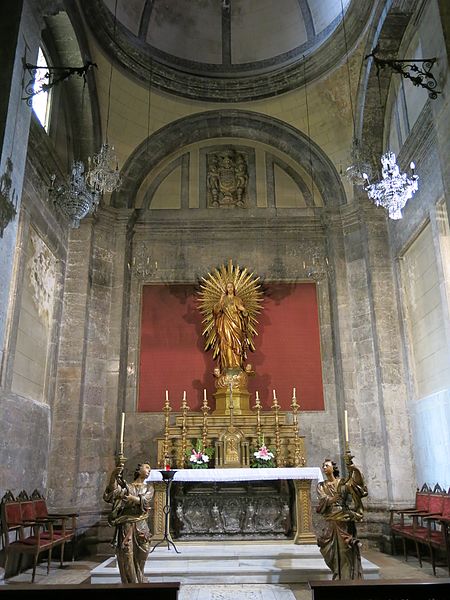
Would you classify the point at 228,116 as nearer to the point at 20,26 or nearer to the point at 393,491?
the point at 20,26

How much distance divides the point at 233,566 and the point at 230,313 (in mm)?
4926

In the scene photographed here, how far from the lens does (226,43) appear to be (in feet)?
42.3

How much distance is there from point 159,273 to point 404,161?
212 inches

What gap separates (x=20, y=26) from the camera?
22.2ft

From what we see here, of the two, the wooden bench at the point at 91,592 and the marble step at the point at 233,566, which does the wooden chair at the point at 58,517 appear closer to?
the marble step at the point at 233,566

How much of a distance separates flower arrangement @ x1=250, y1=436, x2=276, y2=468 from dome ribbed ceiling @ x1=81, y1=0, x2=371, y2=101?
772 centimetres

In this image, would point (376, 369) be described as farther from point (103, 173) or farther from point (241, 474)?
point (103, 173)

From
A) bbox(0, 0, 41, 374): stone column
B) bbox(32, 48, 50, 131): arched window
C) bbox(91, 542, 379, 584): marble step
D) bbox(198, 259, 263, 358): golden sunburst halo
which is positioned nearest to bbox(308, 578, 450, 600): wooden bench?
bbox(91, 542, 379, 584): marble step

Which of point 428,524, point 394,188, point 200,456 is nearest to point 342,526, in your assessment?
point 428,524

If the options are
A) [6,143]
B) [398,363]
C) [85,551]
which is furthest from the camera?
[398,363]

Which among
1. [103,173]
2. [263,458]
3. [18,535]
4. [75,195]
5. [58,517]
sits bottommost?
[18,535]

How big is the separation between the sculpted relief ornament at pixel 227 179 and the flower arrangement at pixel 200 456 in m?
5.63

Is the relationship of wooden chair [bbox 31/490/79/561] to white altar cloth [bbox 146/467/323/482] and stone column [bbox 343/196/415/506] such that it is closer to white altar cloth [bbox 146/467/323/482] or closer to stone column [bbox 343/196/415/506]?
white altar cloth [bbox 146/467/323/482]

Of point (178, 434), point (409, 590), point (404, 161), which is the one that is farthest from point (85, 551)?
point (404, 161)
